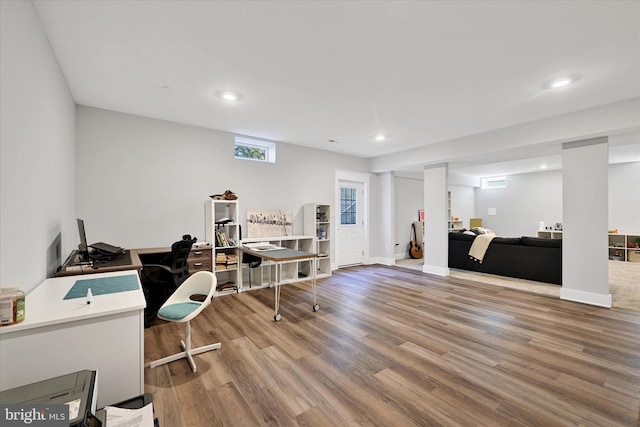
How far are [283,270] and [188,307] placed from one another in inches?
125

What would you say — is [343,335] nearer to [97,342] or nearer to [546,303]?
[97,342]

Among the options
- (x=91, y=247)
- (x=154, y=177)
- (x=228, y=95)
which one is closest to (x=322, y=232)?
(x=154, y=177)

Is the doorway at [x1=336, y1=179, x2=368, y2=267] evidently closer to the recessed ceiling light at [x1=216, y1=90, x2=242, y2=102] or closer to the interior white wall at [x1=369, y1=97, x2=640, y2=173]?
the interior white wall at [x1=369, y1=97, x2=640, y2=173]

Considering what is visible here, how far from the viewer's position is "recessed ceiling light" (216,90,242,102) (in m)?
3.28

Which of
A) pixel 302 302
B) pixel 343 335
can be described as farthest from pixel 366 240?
pixel 343 335

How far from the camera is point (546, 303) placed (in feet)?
13.2

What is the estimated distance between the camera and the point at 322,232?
5.96 metres

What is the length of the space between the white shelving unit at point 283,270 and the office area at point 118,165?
0.38m

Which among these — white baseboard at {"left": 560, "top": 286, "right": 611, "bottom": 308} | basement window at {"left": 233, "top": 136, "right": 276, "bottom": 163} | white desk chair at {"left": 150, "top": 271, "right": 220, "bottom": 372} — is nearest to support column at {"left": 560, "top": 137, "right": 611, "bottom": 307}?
white baseboard at {"left": 560, "top": 286, "right": 611, "bottom": 308}

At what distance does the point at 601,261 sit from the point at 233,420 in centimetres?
499

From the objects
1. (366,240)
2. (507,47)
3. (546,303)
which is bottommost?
(546,303)

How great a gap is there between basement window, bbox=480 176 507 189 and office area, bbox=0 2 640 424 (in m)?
5.64

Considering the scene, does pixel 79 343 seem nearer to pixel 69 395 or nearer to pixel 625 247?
pixel 69 395

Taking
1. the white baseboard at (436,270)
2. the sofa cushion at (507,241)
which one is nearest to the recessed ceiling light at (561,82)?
the sofa cushion at (507,241)
